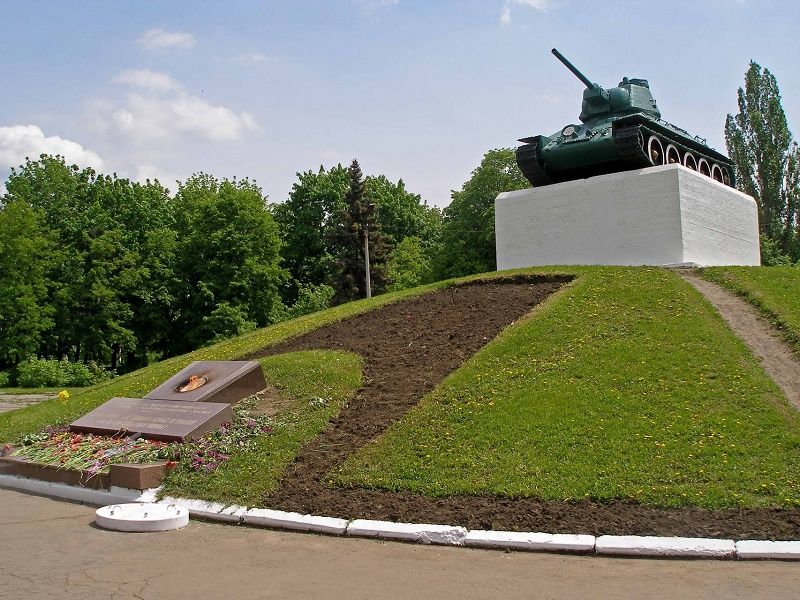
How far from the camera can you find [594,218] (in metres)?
19.1

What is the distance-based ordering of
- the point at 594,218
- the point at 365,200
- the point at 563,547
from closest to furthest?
the point at 563,547
the point at 594,218
the point at 365,200

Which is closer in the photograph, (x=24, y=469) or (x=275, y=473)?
(x=275, y=473)

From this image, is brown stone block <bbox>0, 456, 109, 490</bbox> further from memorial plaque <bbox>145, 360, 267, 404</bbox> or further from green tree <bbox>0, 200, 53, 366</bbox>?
green tree <bbox>0, 200, 53, 366</bbox>

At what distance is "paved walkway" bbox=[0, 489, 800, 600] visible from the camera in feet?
17.3

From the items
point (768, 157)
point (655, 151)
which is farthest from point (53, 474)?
point (768, 157)

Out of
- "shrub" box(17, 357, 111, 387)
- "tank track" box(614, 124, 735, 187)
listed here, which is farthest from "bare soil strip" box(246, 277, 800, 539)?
"shrub" box(17, 357, 111, 387)

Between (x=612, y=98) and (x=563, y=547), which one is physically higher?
(x=612, y=98)

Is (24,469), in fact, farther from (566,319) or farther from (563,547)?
(566,319)

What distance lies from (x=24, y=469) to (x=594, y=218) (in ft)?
46.5

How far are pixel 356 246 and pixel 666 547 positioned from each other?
34632 mm

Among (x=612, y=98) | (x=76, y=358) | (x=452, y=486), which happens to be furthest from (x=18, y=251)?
(x=452, y=486)

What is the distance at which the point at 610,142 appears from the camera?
1928 cm

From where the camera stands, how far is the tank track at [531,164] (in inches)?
824

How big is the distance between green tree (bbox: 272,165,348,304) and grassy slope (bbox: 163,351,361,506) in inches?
1370
